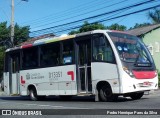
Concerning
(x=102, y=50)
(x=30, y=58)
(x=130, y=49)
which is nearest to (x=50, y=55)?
(x=30, y=58)

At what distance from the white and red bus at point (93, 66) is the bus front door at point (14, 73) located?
1.34 m

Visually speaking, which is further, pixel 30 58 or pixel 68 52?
pixel 30 58

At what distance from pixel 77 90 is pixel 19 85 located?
5.54m

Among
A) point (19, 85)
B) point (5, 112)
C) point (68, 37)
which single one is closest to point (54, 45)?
point (68, 37)

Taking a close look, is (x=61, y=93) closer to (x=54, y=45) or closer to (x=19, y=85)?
(x=54, y=45)

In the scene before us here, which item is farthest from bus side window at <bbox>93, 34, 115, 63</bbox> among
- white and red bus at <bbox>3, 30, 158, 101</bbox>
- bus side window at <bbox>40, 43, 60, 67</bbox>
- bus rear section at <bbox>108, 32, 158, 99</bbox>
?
bus side window at <bbox>40, 43, 60, 67</bbox>

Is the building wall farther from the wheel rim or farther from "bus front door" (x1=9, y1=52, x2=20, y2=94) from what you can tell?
the wheel rim

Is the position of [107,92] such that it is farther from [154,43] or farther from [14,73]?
[154,43]

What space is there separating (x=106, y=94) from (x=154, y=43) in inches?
937

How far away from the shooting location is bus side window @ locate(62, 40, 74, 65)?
58.7ft

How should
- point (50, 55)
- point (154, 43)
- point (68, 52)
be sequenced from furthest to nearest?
point (154, 43)
point (50, 55)
point (68, 52)

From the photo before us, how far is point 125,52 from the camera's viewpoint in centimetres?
1617

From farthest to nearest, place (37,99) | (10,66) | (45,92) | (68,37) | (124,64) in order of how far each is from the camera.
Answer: (10,66) → (37,99) → (45,92) → (68,37) → (124,64)

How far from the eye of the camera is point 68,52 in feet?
59.7
